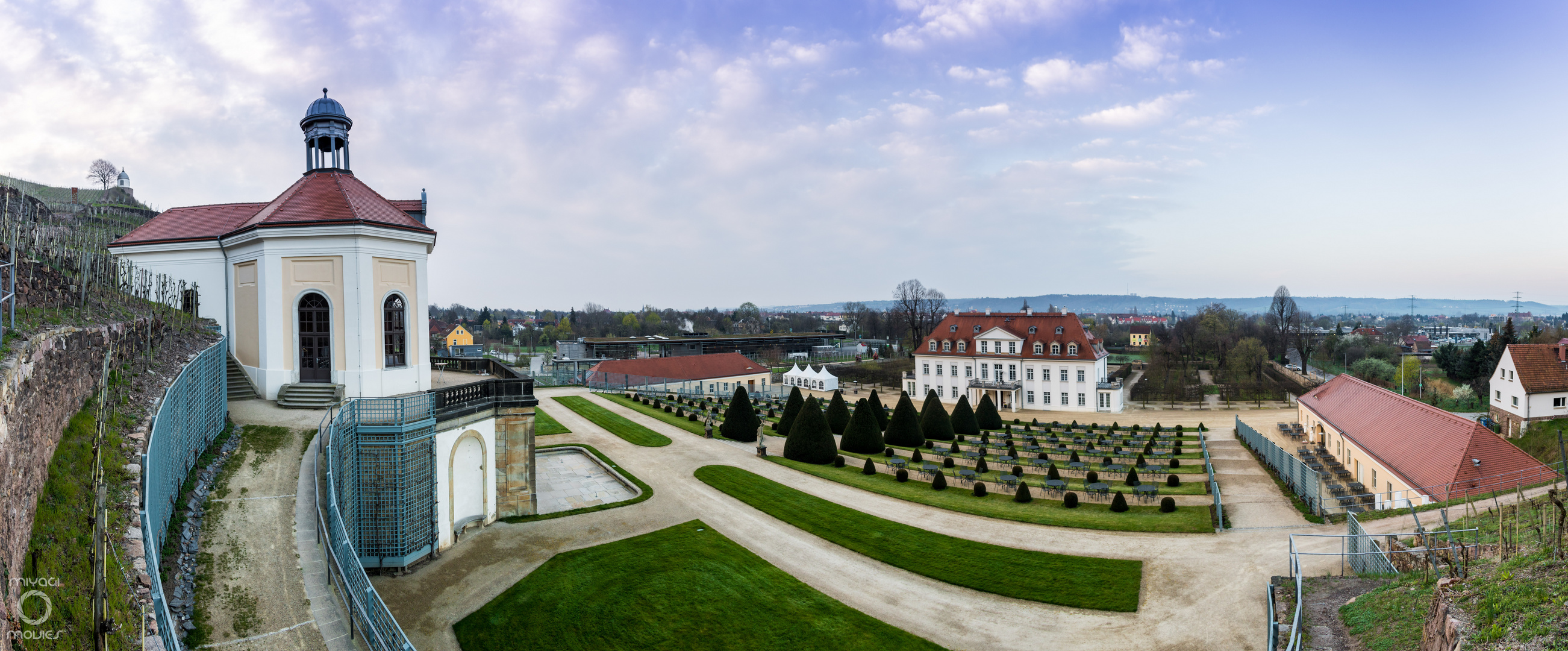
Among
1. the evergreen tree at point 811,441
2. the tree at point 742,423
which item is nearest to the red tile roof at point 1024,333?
the tree at point 742,423

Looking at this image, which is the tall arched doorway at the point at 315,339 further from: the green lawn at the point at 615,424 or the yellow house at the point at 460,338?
the yellow house at the point at 460,338

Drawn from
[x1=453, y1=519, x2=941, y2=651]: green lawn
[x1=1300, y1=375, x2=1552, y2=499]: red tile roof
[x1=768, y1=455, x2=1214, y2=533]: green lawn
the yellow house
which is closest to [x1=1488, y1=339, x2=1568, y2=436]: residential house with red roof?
[x1=1300, y1=375, x2=1552, y2=499]: red tile roof

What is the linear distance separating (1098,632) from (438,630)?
1263 cm

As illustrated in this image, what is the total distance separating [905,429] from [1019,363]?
73.5 ft

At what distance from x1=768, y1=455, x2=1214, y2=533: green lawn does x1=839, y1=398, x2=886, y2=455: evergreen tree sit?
3758mm

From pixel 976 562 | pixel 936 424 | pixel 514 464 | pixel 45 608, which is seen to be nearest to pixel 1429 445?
pixel 976 562

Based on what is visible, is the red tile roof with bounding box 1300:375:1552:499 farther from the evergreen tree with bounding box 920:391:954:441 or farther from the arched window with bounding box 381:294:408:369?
the arched window with bounding box 381:294:408:369

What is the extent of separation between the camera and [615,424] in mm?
33312

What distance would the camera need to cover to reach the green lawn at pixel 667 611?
12797 millimetres

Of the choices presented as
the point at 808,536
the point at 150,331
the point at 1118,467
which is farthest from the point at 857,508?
the point at 150,331

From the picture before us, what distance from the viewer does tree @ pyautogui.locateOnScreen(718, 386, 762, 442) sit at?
31.6 m

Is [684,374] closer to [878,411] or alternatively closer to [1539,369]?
[878,411]

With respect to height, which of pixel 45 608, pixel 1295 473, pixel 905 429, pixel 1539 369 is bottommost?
pixel 1295 473

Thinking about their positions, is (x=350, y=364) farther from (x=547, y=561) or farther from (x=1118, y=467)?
(x=1118, y=467)
